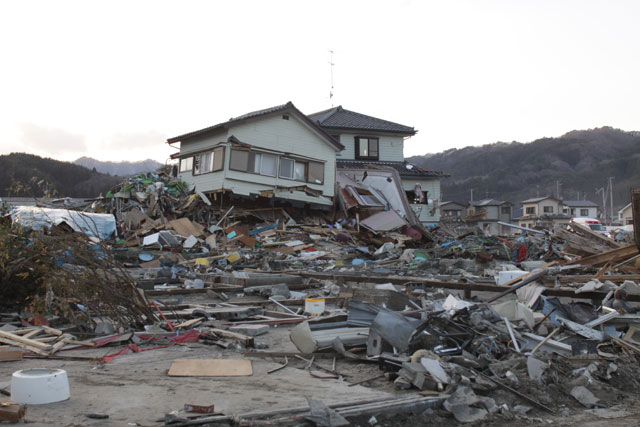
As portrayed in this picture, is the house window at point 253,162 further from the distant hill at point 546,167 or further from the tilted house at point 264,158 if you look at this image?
the distant hill at point 546,167

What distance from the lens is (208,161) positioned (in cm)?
2238

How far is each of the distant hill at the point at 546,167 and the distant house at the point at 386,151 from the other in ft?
194

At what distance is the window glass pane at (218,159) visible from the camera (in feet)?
70.0

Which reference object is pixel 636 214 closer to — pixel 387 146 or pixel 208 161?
pixel 208 161

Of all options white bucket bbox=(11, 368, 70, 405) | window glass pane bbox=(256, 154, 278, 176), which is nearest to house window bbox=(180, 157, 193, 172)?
window glass pane bbox=(256, 154, 278, 176)

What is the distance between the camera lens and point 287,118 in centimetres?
2367

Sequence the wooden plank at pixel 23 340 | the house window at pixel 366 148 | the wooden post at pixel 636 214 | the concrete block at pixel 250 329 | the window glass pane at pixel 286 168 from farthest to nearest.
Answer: the house window at pixel 366 148, the window glass pane at pixel 286 168, the wooden post at pixel 636 214, the concrete block at pixel 250 329, the wooden plank at pixel 23 340

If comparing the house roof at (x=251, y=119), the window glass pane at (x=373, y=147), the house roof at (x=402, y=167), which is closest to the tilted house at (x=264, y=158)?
the house roof at (x=251, y=119)

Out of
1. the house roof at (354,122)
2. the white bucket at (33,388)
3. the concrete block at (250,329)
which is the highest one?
the house roof at (354,122)

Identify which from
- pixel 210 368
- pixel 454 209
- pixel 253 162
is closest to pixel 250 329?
pixel 210 368

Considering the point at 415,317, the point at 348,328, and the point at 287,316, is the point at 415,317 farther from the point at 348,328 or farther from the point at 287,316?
the point at 287,316

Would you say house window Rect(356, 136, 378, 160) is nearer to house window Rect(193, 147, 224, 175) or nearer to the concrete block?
house window Rect(193, 147, 224, 175)

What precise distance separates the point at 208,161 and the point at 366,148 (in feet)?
41.1

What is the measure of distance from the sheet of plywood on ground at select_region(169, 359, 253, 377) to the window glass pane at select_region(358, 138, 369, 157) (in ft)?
91.0
